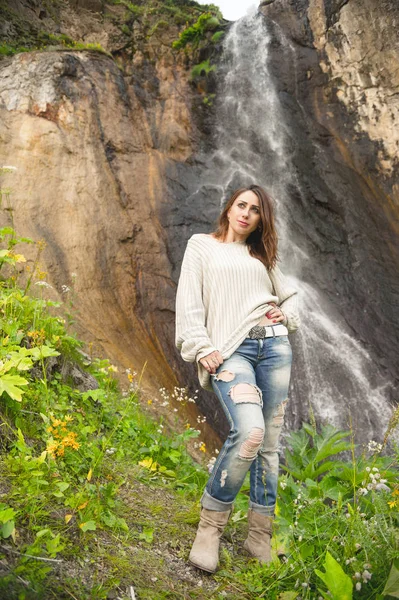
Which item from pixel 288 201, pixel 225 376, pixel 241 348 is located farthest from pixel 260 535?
pixel 288 201

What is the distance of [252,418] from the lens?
2.45 metres

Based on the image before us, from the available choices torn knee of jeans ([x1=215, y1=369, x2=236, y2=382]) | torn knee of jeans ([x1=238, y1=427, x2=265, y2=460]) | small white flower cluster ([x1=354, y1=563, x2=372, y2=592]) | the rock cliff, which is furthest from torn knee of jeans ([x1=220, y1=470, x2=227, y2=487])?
the rock cliff

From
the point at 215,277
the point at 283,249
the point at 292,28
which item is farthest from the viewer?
the point at 292,28

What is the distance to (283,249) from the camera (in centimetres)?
1076

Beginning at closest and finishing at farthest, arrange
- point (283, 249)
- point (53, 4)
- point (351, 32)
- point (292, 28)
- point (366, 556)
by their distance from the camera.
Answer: point (366, 556) < point (283, 249) < point (351, 32) < point (292, 28) < point (53, 4)

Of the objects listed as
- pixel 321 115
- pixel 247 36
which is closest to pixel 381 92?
pixel 321 115

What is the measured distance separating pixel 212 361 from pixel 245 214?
103cm

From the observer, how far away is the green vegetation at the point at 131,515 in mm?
2008

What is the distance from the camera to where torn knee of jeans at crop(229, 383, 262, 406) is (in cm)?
250

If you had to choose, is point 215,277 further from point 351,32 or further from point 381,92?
point 351,32

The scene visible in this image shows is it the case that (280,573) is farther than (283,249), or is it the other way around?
(283,249)

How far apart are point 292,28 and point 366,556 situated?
44.8ft

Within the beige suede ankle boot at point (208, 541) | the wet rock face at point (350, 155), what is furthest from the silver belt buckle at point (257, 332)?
the wet rock face at point (350, 155)

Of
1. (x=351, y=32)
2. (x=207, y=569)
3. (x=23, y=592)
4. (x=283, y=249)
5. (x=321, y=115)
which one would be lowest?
(x=207, y=569)
